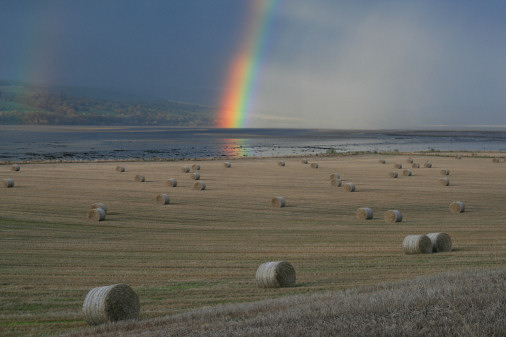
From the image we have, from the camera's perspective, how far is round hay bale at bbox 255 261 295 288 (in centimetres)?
1309

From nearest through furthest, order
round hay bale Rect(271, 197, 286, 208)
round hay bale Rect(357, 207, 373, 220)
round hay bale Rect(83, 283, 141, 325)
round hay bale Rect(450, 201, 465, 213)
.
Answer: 1. round hay bale Rect(83, 283, 141, 325)
2. round hay bale Rect(357, 207, 373, 220)
3. round hay bale Rect(450, 201, 465, 213)
4. round hay bale Rect(271, 197, 286, 208)

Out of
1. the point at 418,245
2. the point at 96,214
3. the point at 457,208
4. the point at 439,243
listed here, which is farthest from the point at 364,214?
the point at 96,214

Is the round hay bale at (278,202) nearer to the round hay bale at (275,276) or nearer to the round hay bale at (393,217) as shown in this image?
the round hay bale at (393,217)

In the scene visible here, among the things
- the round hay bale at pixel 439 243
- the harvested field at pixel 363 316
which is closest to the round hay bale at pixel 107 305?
the harvested field at pixel 363 316

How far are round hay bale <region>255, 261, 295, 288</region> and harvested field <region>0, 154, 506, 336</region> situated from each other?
27cm

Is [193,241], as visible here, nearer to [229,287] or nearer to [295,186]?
[229,287]

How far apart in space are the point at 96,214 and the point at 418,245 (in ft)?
41.0

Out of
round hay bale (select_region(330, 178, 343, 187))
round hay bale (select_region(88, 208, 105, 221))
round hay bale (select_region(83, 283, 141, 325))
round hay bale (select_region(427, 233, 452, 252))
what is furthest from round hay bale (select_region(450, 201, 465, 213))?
round hay bale (select_region(83, 283, 141, 325))

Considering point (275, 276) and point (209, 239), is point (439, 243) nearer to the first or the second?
point (275, 276)

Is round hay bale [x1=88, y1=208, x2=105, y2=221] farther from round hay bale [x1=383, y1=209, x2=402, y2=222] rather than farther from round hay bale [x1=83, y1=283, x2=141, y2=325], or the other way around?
round hay bale [x1=83, y1=283, x2=141, y2=325]

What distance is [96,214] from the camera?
79.2 ft

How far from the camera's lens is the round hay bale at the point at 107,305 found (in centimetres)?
1009

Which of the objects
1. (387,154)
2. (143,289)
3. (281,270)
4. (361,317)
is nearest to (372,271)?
(281,270)

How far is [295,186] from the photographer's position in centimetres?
3812
